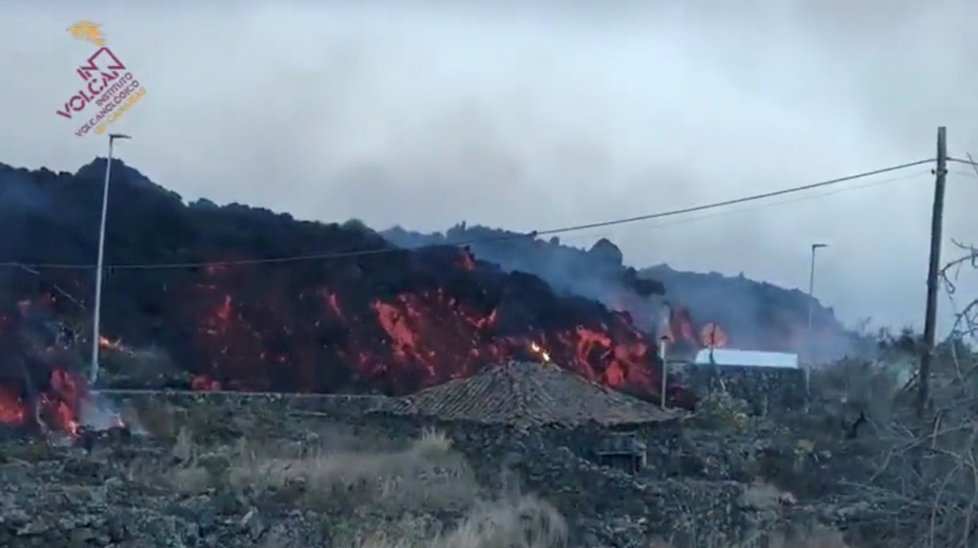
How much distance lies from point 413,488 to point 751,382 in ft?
139

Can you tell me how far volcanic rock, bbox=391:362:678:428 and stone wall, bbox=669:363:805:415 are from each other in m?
→ 25.7

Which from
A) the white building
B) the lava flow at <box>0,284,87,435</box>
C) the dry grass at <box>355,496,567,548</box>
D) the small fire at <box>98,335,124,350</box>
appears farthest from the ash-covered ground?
the white building

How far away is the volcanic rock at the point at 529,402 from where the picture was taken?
31.7 meters

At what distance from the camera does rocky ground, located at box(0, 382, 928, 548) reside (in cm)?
1722

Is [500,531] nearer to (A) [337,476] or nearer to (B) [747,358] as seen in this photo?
(A) [337,476]

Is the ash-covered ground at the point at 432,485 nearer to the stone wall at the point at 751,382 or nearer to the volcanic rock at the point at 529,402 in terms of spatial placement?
the volcanic rock at the point at 529,402

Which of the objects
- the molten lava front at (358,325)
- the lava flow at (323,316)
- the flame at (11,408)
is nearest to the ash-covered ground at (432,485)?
the flame at (11,408)

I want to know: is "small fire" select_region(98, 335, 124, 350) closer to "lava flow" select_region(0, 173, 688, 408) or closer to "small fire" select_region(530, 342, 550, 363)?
"lava flow" select_region(0, 173, 688, 408)

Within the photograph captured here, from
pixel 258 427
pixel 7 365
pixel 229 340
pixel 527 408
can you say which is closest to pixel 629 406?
pixel 527 408

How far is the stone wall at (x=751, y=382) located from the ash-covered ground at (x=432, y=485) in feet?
66.3

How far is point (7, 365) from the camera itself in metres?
41.3

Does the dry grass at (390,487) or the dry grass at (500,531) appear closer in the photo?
the dry grass at (500,531)

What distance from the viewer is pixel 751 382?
6366cm

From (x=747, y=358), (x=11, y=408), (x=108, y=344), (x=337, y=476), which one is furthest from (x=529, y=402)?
(x=747, y=358)
